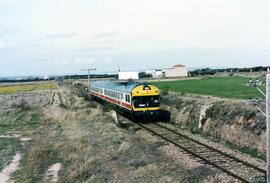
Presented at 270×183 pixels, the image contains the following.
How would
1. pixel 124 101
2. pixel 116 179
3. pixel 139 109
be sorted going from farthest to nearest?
pixel 124 101 → pixel 139 109 → pixel 116 179

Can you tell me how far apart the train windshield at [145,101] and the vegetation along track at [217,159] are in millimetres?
5228

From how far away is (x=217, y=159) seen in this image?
15484 millimetres

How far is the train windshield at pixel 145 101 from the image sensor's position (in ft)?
90.5

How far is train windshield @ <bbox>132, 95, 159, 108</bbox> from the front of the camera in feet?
90.5

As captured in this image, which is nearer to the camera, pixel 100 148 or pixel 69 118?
pixel 100 148

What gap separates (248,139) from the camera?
1888 cm

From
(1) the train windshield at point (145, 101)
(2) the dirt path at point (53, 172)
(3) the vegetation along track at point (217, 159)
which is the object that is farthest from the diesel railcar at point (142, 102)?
(2) the dirt path at point (53, 172)

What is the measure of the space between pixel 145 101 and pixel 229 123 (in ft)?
25.8

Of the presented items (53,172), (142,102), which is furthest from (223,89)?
(53,172)

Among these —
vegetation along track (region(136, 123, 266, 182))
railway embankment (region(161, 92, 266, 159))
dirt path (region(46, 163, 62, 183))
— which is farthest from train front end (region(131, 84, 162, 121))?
dirt path (region(46, 163, 62, 183))

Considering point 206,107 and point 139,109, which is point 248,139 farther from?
point 139,109

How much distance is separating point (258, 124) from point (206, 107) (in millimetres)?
6741

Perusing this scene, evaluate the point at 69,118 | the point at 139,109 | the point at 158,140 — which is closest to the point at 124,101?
the point at 139,109

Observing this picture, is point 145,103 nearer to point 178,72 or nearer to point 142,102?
point 142,102
